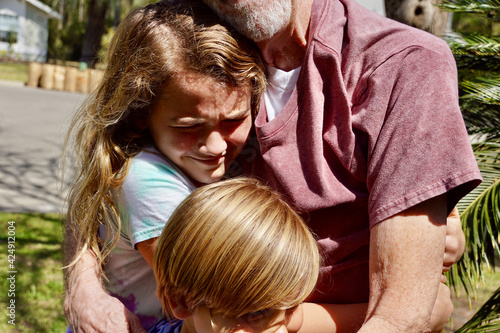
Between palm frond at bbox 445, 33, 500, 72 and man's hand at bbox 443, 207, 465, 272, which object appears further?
A: palm frond at bbox 445, 33, 500, 72

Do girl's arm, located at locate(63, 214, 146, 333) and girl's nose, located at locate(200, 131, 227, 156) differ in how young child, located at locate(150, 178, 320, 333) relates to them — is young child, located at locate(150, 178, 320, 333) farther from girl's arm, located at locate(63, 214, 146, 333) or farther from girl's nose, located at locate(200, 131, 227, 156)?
girl's arm, located at locate(63, 214, 146, 333)

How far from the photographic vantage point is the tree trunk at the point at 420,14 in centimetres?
340

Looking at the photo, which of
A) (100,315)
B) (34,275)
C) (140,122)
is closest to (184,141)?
(140,122)

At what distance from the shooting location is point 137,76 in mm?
1975

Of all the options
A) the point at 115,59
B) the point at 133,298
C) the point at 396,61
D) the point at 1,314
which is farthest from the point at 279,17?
the point at 1,314

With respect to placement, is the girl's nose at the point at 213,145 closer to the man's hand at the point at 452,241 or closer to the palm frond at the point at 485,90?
the man's hand at the point at 452,241

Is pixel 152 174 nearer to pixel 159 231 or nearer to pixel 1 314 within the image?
pixel 159 231

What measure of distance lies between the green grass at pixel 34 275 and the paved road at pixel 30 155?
361mm

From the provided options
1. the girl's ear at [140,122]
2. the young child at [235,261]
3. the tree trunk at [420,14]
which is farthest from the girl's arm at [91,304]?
the tree trunk at [420,14]

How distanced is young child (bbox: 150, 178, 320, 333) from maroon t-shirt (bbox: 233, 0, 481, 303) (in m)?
0.21

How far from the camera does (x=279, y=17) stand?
1.92m

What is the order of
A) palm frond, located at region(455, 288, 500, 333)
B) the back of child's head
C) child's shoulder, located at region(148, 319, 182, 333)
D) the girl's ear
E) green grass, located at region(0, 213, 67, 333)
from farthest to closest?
green grass, located at region(0, 213, 67, 333) < palm frond, located at region(455, 288, 500, 333) < the girl's ear < child's shoulder, located at region(148, 319, 182, 333) < the back of child's head

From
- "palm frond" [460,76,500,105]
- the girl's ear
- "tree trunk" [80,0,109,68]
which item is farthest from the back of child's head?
"tree trunk" [80,0,109,68]

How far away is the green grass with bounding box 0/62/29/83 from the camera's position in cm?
2305
